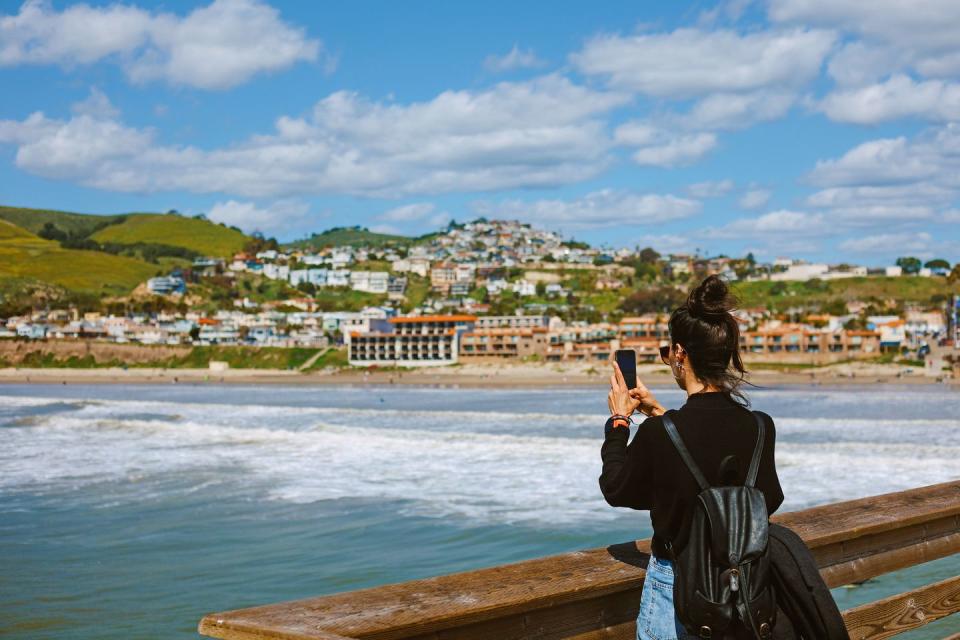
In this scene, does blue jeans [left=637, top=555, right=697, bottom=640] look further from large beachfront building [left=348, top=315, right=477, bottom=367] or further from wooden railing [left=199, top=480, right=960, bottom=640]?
large beachfront building [left=348, top=315, right=477, bottom=367]

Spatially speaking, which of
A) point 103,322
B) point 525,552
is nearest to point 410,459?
point 525,552

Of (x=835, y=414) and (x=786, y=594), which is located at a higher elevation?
(x=786, y=594)

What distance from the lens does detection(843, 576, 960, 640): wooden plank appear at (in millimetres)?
3051

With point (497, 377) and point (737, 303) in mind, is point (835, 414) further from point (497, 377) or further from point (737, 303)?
point (497, 377)

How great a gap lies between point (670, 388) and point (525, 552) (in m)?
63.0

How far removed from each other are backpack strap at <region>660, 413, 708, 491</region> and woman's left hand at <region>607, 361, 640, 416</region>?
24 centimetres

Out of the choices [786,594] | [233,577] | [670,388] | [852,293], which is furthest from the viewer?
[852,293]

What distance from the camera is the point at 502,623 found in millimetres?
2371

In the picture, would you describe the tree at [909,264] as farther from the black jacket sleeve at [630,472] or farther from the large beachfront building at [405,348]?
the black jacket sleeve at [630,472]

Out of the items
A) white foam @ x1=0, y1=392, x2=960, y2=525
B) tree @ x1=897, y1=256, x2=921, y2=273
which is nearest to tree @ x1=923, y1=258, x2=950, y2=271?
tree @ x1=897, y1=256, x2=921, y2=273

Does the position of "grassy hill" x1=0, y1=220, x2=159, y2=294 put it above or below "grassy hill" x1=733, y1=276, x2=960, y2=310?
above

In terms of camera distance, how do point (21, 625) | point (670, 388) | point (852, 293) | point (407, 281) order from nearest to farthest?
point (21, 625), point (670, 388), point (852, 293), point (407, 281)

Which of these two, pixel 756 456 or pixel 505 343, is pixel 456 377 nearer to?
pixel 505 343

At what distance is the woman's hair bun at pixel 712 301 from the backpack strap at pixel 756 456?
25 cm
